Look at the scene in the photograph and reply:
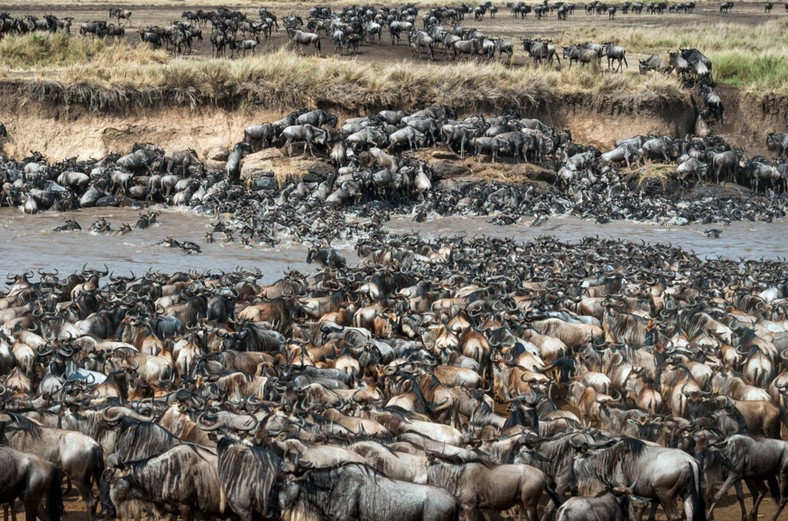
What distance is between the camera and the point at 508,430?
891 cm

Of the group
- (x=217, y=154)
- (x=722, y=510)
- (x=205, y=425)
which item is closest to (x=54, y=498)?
(x=205, y=425)

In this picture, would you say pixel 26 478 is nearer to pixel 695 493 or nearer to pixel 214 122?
pixel 695 493

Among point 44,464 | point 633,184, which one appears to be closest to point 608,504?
point 44,464

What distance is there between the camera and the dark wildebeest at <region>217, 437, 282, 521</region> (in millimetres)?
7688

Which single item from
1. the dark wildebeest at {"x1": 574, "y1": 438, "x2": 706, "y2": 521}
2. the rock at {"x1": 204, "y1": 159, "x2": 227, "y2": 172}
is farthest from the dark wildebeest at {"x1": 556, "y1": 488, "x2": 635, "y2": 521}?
the rock at {"x1": 204, "y1": 159, "x2": 227, "y2": 172}

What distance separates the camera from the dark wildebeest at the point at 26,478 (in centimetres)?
763

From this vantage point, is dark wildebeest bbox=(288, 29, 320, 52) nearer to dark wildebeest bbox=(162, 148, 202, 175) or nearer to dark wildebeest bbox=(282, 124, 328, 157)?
dark wildebeest bbox=(282, 124, 328, 157)

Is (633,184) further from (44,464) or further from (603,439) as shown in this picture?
(44,464)

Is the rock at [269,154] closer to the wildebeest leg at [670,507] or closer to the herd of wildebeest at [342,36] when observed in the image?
the herd of wildebeest at [342,36]

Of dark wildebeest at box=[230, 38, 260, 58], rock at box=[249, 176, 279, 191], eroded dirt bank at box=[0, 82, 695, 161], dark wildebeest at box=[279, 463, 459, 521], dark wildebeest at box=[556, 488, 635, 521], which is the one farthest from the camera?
dark wildebeest at box=[230, 38, 260, 58]

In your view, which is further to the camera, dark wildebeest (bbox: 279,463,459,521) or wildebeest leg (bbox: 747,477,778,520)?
wildebeest leg (bbox: 747,477,778,520)

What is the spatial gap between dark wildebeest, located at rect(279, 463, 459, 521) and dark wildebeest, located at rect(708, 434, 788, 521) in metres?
2.37

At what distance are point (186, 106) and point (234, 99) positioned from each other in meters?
1.21

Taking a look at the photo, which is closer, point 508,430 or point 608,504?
point 608,504
